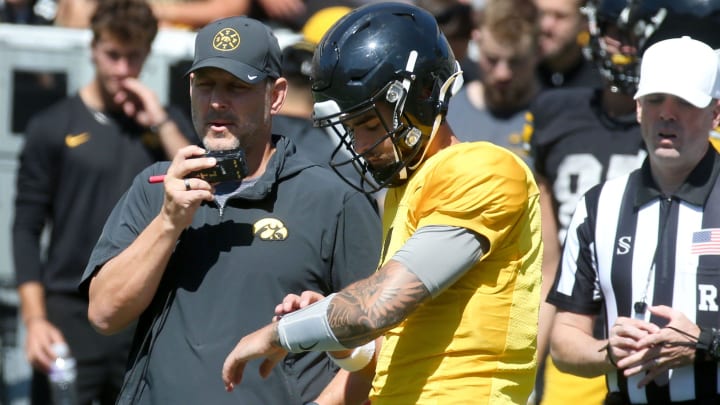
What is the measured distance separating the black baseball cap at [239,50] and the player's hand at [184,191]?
0.96 ft

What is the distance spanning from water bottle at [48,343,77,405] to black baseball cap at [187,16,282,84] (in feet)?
8.25

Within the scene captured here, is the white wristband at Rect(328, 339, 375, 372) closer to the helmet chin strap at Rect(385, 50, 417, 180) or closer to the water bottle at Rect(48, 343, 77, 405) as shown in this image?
the helmet chin strap at Rect(385, 50, 417, 180)

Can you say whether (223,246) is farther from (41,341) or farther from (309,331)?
(41,341)

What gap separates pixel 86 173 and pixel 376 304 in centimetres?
358

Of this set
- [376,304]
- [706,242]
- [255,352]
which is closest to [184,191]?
[255,352]

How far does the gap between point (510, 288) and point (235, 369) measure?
2.40ft

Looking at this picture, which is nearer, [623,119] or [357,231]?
[357,231]

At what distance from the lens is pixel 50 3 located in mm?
8820

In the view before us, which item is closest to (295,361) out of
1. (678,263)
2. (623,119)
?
(678,263)

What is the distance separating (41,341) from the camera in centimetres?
669

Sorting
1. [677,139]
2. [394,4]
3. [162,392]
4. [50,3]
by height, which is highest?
[394,4]

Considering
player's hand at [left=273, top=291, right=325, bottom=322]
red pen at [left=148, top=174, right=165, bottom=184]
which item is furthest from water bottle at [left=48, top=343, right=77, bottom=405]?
player's hand at [left=273, top=291, right=325, bottom=322]

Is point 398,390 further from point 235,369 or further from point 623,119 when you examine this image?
point 623,119

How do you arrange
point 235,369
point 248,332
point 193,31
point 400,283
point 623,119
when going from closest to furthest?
point 400,283 → point 235,369 → point 248,332 → point 623,119 → point 193,31
